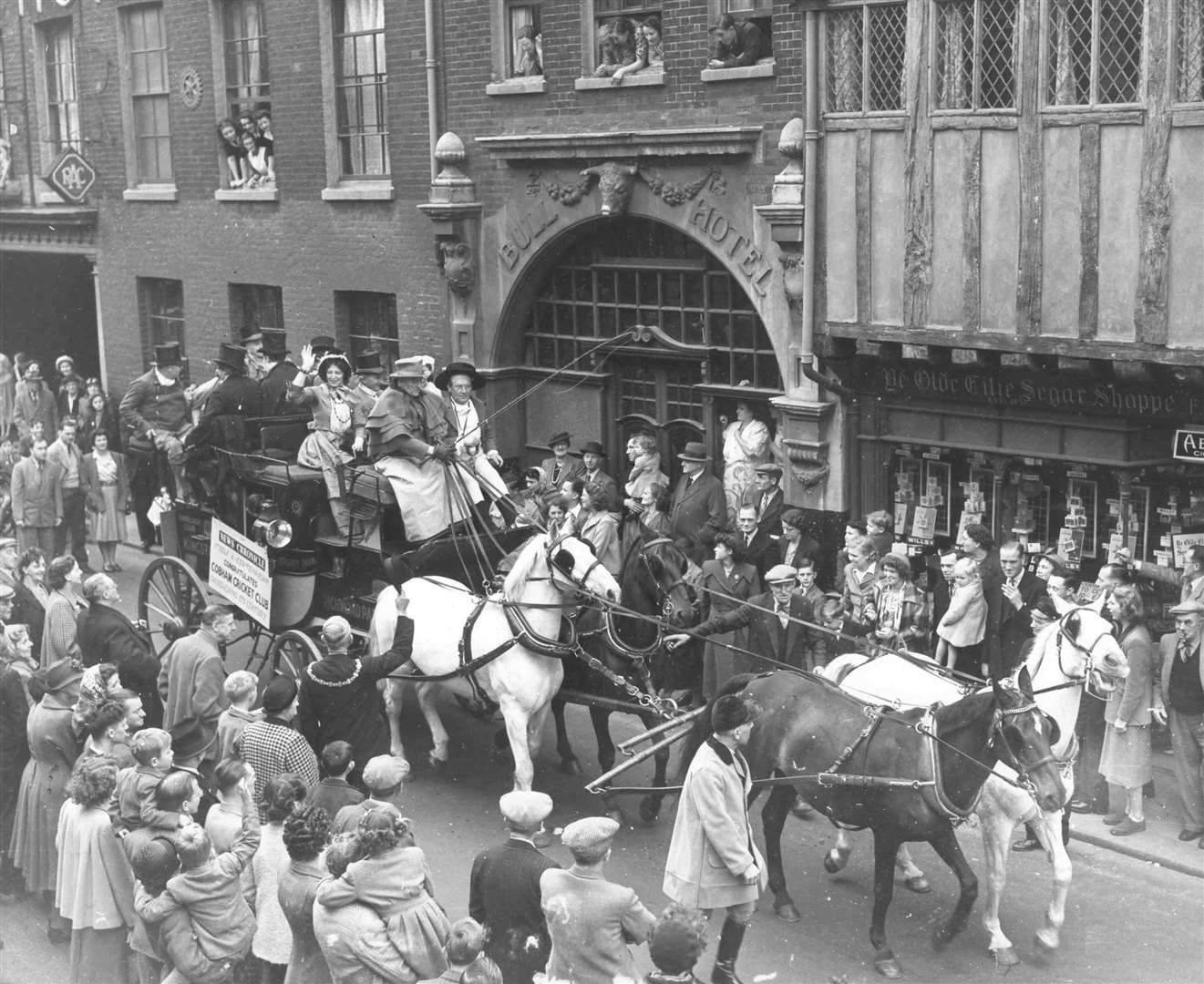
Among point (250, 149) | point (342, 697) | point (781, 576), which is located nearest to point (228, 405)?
point (342, 697)

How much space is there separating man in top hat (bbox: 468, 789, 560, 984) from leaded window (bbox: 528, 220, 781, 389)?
8240 mm

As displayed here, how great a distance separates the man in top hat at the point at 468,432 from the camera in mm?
11961

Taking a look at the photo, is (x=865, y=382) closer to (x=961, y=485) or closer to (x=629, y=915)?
(x=961, y=485)

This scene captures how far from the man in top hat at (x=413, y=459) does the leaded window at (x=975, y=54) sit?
4.66 m

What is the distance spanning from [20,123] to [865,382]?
1722cm

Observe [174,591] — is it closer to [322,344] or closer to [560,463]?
[322,344]

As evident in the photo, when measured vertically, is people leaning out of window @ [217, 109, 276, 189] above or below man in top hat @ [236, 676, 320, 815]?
above

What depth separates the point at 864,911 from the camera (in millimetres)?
8953

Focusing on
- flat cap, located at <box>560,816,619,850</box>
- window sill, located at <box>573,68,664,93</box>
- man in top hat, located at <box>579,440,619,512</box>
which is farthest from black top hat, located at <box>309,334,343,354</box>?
flat cap, located at <box>560,816,619,850</box>

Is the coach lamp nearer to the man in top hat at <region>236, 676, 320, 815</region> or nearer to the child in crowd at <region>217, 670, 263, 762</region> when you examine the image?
the child in crowd at <region>217, 670, 263, 762</region>

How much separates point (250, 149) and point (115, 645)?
11.5m

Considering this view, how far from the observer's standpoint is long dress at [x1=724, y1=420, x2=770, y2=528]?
1439 cm

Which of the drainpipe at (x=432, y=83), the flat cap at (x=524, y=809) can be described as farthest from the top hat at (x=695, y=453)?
the flat cap at (x=524, y=809)

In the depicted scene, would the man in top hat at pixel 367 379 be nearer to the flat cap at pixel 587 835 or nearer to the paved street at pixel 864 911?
the paved street at pixel 864 911
